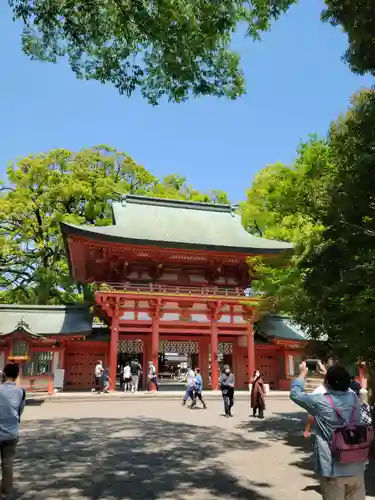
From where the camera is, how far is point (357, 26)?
6680 mm

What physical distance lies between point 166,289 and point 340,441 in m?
19.8

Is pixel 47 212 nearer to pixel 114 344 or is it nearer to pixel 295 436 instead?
pixel 114 344

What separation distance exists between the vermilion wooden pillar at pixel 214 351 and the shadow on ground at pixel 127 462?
11328mm

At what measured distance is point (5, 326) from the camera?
2222cm

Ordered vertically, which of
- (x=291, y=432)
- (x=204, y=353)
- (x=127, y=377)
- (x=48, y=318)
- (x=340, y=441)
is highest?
(x=48, y=318)

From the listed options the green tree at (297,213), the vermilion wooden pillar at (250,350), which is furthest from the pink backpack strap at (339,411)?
the vermilion wooden pillar at (250,350)

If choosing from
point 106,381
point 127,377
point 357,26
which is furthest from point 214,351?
point 357,26

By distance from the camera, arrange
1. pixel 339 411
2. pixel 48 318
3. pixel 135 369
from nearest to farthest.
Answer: pixel 339 411 < pixel 135 369 < pixel 48 318

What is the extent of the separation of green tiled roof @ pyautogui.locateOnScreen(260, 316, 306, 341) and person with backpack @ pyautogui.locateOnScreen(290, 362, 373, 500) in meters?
21.0

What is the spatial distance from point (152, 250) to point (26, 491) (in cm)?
1777

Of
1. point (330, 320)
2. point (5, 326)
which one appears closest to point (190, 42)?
point (330, 320)

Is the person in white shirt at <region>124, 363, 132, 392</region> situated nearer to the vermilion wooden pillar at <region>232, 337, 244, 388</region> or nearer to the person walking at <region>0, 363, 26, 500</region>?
the vermilion wooden pillar at <region>232, 337, 244, 388</region>

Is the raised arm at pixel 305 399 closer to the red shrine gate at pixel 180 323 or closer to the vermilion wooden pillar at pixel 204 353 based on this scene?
the red shrine gate at pixel 180 323

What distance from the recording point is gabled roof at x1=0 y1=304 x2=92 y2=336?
22.0m
